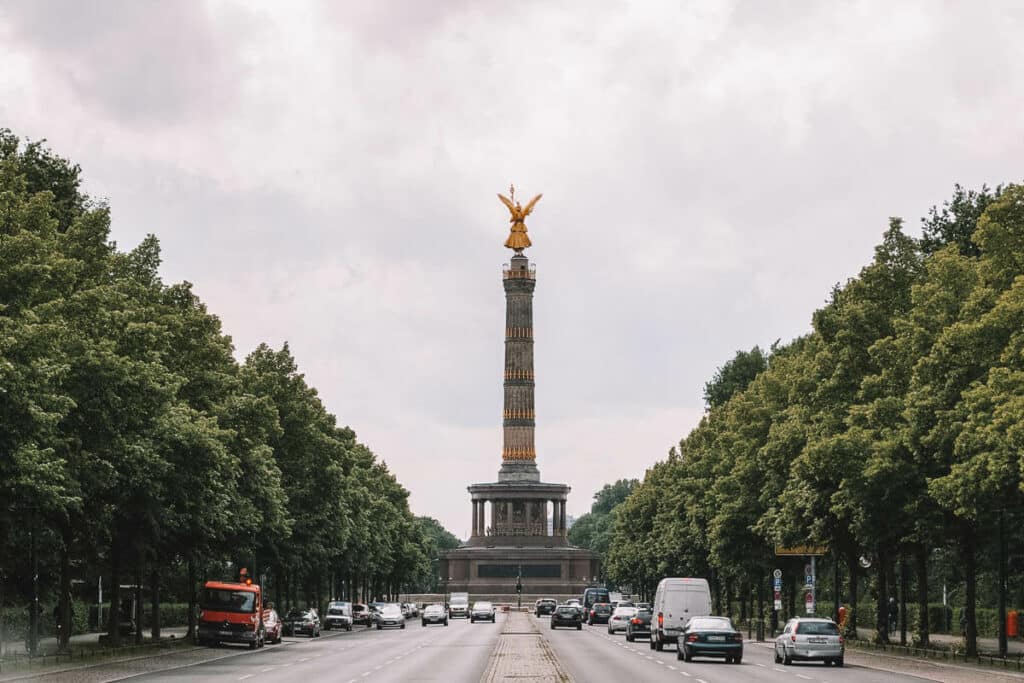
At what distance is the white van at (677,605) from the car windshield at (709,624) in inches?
243

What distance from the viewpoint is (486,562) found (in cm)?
17525

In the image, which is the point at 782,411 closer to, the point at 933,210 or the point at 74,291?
the point at 933,210

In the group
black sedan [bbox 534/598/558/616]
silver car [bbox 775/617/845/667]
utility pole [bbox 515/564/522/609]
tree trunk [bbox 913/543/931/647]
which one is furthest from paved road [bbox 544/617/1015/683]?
utility pole [bbox 515/564/522/609]

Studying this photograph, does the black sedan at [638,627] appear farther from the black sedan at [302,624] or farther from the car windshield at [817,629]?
the car windshield at [817,629]

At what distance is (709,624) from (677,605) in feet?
26.4

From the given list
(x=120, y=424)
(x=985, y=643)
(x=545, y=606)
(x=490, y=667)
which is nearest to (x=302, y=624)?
(x=985, y=643)

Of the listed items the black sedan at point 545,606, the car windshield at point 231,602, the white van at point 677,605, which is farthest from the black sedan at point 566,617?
the black sedan at point 545,606

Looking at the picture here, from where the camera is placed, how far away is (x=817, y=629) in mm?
49344

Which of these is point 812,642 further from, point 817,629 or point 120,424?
point 120,424

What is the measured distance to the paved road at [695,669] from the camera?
3900cm

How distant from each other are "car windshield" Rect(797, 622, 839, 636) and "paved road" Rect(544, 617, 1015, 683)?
3.33 feet

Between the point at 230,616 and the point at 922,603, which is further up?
the point at 922,603

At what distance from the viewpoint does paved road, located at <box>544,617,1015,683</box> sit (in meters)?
39.0

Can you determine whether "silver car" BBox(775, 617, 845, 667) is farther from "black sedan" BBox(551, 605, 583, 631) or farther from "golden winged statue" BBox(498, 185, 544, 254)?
"golden winged statue" BBox(498, 185, 544, 254)
